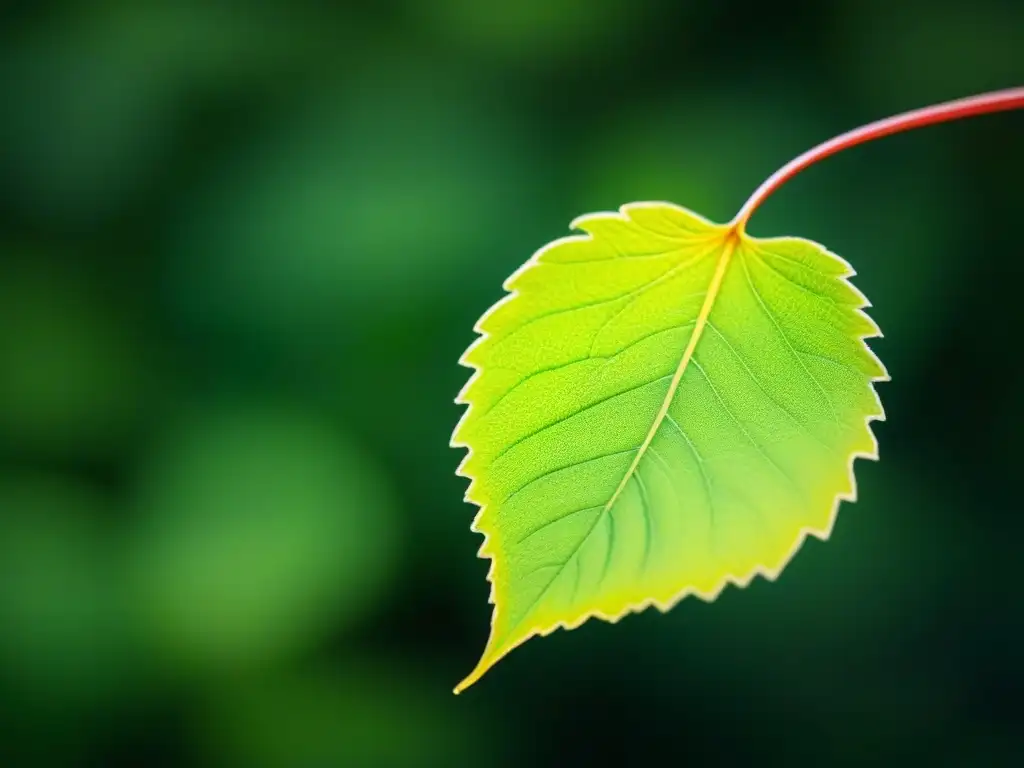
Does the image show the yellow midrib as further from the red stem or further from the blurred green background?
the blurred green background

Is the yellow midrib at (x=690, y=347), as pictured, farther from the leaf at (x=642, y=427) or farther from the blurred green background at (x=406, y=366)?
the blurred green background at (x=406, y=366)

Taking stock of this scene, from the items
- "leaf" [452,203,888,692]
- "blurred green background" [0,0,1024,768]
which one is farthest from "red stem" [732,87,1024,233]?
"blurred green background" [0,0,1024,768]

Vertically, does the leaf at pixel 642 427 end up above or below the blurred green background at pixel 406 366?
below

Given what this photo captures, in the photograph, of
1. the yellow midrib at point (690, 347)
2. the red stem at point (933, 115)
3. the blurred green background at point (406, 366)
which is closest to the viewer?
the red stem at point (933, 115)

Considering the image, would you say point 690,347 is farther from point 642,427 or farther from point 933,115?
point 933,115

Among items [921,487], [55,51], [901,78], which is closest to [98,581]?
[55,51]

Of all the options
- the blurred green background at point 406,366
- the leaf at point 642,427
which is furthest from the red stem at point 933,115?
the blurred green background at point 406,366

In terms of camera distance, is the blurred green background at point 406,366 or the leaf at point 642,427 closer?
the leaf at point 642,427
